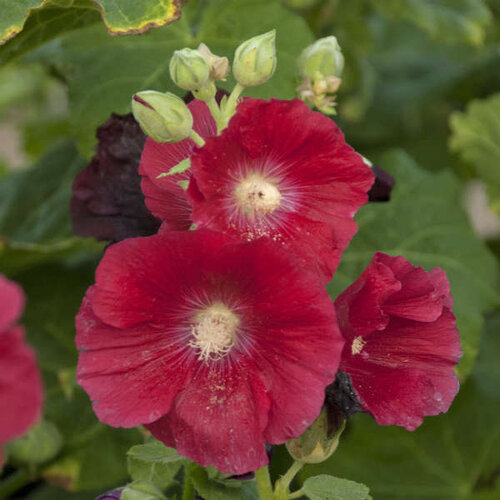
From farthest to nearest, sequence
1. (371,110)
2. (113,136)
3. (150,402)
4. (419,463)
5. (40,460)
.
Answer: (371,110), (419,463), (40,460), (113,136), (150,402)

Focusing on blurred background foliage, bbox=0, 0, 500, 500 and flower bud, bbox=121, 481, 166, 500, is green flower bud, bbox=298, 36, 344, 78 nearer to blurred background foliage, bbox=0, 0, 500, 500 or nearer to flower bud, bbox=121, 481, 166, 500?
blurred background foliage, bbox=0, 0, 500, 500

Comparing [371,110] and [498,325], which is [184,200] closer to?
[498,325]

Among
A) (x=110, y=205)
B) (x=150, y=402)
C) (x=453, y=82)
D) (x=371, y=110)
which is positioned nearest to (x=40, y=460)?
(x=110, y=205)

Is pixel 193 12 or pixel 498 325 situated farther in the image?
pixel 498 325

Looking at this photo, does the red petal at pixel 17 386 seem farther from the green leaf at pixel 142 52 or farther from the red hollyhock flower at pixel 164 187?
the green leaf at pixel 142 52

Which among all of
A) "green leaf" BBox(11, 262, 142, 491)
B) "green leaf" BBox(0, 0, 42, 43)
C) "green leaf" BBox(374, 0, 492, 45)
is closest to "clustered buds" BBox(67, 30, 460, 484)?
"green leaf" BBox(0, 0, 42, 43)
